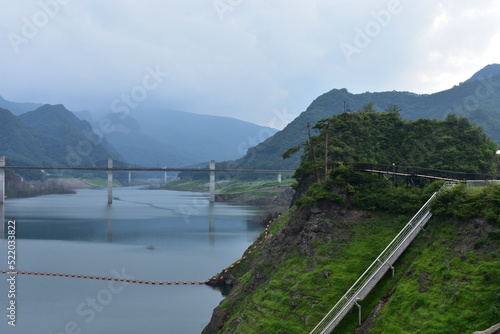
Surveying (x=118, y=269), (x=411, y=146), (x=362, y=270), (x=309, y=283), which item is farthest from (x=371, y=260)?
(x=118, y=269)

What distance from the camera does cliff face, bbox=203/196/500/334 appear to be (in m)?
19.5

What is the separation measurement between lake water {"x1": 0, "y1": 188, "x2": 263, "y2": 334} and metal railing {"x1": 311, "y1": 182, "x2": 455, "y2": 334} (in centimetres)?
1531

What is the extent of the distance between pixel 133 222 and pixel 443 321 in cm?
8770

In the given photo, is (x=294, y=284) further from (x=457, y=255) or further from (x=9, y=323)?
(x=9, y=323)

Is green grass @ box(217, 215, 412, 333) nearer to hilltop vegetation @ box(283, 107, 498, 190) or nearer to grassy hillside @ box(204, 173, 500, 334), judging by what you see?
grassy hillside @ box(204, 173, 500, 334)

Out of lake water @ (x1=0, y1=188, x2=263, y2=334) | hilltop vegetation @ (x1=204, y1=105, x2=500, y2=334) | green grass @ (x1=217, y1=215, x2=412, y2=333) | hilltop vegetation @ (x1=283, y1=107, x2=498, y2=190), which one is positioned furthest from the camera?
hilltop vegetation @ (x1=283, y1=107, x2=498, y2=190)

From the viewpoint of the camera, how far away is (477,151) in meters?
50.9

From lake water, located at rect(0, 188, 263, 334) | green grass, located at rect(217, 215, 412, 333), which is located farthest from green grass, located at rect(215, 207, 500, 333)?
lake water, located at rect(0, 188, 263, 334)

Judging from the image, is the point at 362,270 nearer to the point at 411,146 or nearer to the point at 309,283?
the point at 309,283

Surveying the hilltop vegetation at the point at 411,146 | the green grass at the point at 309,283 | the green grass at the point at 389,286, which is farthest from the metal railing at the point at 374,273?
the hilltop vegetation at the point at 411,146

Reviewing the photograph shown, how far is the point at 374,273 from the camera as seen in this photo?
927 inches

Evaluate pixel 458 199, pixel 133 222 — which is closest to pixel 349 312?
pixel 458 199

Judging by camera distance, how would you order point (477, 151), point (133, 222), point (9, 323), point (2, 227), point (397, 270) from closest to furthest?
point (397, 270) < point (9, 323) < point (477, 151) < point (2, 227) < point (133, 222)

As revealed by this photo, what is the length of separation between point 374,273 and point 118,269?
37377mm
